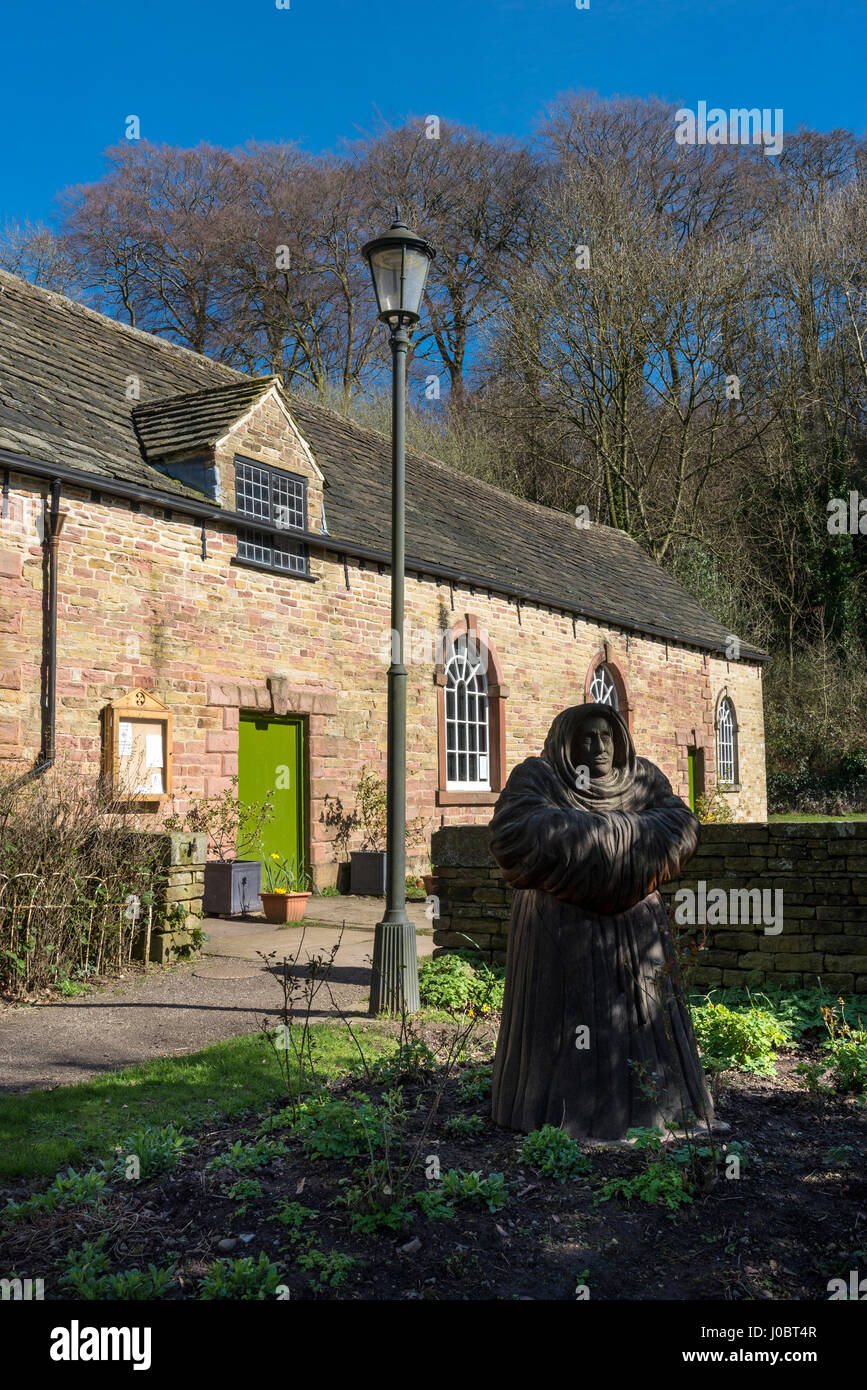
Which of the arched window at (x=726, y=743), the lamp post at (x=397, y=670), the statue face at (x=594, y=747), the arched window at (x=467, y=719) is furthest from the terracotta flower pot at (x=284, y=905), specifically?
the arched window at (x=726, y=743)

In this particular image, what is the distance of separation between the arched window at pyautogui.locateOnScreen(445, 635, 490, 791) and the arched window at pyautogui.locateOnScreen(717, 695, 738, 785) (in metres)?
10.1

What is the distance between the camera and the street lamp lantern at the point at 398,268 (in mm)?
7406

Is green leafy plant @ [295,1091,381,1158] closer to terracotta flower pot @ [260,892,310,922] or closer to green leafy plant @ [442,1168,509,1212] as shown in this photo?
green leafy plant @ [442,1168,509,1212]

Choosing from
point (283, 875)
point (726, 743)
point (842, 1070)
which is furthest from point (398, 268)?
point (726, 743)

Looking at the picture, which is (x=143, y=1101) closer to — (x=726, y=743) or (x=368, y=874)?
(x=368, y=874)

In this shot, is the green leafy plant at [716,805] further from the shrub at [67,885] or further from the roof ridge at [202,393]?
the shrub at [67,885]

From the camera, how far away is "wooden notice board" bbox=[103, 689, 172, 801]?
10.5m

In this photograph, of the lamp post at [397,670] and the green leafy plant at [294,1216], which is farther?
the lamp post at [397,670]

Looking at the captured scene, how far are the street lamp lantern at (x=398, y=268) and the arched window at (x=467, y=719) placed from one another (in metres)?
8.72

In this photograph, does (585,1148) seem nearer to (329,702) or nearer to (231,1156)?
(231,1156)

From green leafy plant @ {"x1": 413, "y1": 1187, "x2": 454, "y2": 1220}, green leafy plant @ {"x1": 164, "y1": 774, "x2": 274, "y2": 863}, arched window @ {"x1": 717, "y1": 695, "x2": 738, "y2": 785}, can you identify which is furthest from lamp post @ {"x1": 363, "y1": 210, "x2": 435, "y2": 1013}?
arched window @ {"x1": 717, "y1": 695, "x2": 738, "y2": 785}

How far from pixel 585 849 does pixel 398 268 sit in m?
4.82
